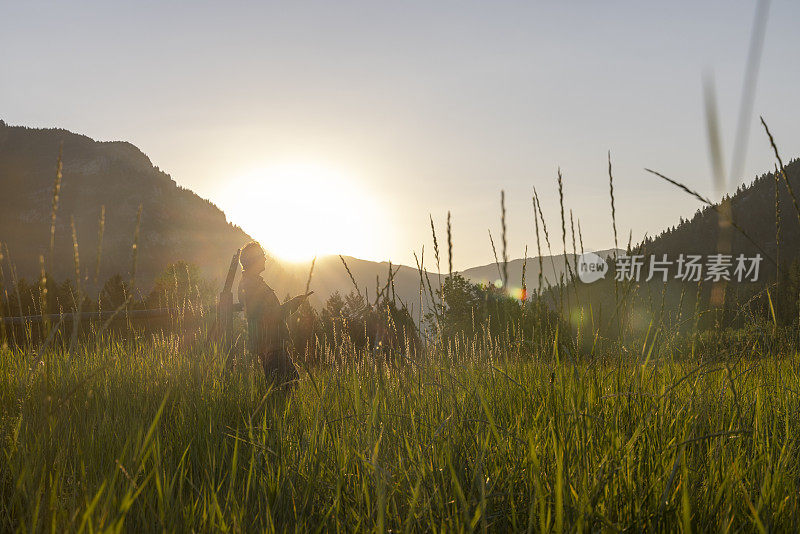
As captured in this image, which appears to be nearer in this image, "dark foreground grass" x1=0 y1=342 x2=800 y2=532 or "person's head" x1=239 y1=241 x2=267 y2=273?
"dark foreground grass" x1=0 y1=342 x2=800 y2=532

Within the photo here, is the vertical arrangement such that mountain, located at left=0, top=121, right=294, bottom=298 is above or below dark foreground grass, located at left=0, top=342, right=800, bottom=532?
above

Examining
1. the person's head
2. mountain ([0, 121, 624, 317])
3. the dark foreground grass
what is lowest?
the dark foreground grass

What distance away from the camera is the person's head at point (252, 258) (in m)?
5.64

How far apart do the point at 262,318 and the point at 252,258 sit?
0.69 metres

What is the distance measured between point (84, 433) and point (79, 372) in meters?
2.18

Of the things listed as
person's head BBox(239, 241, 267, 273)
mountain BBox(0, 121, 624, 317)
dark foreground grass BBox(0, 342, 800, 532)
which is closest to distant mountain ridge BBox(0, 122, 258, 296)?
mountain BBox(0, 121, 624, 317)

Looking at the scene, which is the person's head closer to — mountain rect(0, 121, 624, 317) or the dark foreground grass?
the dark foreground grass

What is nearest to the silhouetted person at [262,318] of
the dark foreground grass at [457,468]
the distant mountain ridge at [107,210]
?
the dark foreground grass at [457,468]

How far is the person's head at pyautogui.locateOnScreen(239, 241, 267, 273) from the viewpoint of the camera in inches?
222

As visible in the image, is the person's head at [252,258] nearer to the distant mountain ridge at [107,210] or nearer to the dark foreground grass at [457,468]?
the dark foreground grass at [457,468]

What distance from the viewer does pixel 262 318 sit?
5.50m

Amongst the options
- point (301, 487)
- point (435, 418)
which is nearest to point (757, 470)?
point (435, 418)

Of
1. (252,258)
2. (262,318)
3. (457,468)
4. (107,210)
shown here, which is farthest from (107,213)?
(457,468)

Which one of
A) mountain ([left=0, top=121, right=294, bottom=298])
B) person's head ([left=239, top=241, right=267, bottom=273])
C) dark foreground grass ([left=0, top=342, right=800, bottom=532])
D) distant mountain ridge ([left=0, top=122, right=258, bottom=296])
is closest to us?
dark foreground grass ([left=0, top=342, right=800, bottom=532])
